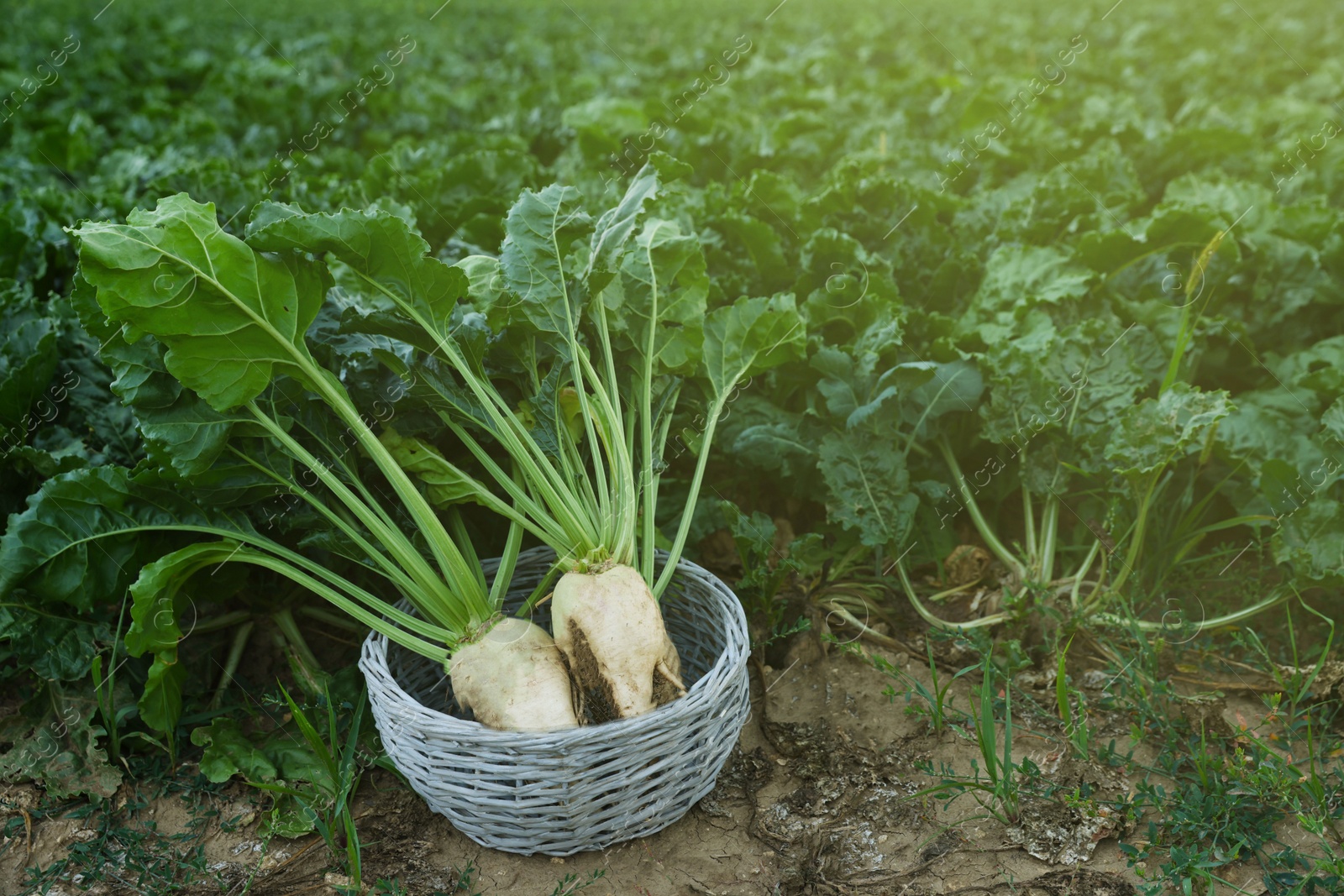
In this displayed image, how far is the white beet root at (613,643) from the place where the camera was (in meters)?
2.19

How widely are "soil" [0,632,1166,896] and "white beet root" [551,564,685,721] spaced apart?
388mm

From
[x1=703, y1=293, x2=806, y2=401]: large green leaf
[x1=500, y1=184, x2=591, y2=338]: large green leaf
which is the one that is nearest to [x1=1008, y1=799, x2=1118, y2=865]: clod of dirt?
[x1=703, y1=293, x2=806, y2=401]: large green leaf

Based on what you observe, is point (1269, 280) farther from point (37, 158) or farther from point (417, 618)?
point (37, 158)

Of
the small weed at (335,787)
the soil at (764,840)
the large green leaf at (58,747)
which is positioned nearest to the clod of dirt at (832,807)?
the soil at (764,840)

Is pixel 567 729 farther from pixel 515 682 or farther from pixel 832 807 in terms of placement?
pixel 832 807

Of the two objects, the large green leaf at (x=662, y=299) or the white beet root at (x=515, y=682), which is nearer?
the white beet root at (x=515, y=682)

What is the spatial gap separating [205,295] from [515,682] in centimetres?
109

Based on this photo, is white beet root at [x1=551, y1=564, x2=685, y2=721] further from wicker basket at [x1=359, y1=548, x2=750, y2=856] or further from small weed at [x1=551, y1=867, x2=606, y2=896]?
small weed at [x1=551, y1=867, x2=606, y2=896]

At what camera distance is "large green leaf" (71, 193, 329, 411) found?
2.09m

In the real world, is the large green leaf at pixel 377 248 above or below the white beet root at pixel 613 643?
above

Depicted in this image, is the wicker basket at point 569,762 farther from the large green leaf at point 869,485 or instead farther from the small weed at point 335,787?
the large green leaf at point 869,485

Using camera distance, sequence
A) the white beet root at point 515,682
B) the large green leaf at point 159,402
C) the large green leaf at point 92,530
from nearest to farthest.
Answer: the white beet root at point 515,682 → the large green leaf at point 159,402 → the large green leaf at point 92,530

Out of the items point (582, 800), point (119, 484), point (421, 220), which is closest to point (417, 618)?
point (582, 800)

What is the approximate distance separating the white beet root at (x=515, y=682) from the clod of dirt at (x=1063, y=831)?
1059 mm
